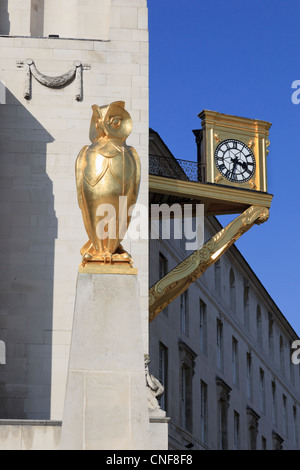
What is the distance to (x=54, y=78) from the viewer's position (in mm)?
32688

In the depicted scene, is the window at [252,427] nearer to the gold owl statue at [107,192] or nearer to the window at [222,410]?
the window at [222,410]

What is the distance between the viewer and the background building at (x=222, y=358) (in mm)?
50656

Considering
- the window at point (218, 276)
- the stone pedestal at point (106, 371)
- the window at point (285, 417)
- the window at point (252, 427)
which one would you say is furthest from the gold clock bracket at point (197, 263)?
the window at point (285, 417)

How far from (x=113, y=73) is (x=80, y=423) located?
17.7 m

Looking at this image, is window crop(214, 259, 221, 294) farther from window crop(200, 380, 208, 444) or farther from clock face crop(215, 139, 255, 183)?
clock face crop(215, 139, 255, 183)

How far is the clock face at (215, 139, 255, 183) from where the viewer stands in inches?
1451

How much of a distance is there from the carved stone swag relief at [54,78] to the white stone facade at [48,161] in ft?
0.34

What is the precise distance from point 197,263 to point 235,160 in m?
3.08

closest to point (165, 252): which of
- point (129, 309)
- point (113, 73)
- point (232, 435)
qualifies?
point (232, 435)

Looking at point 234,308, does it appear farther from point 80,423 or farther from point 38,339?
point 80,423

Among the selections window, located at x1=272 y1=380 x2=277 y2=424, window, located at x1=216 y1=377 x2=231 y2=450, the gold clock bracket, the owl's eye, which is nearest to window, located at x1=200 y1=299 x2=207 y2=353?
window, located at x1=216 y1=377 x2=231 y2=450

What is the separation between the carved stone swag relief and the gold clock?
5.20 m

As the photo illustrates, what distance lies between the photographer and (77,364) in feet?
54.7

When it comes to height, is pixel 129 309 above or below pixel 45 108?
below
